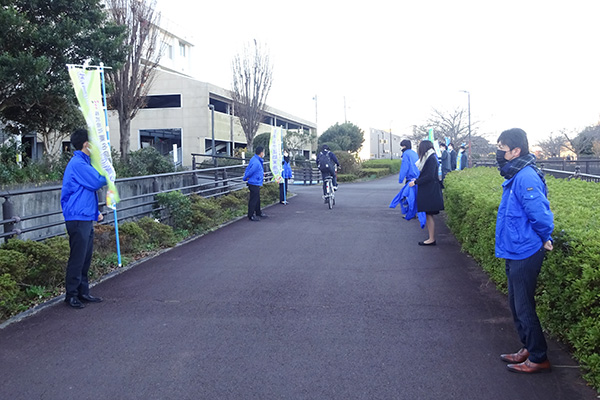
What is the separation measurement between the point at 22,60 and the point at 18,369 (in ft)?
28.3

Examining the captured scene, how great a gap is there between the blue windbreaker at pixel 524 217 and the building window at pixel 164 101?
1301 inches

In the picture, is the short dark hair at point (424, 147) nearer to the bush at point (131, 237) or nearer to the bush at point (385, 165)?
the bush at point (131, 237)

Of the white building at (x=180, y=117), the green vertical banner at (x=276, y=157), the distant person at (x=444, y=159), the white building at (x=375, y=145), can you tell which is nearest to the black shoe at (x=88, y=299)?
the green vertical banner at (x=276, y=157)

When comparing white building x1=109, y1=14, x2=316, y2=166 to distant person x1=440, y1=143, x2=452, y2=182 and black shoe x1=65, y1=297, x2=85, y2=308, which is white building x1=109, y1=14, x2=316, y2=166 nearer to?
distant person x1=440, y1=143, x2=452, y2=182

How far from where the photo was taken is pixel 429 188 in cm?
904

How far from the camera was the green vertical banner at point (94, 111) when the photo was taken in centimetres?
669

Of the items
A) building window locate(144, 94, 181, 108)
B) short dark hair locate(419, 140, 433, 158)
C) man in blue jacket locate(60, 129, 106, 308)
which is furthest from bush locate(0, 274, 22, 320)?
building window locate(144, 94, 181, 108)

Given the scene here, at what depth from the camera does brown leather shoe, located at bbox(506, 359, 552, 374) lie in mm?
3795

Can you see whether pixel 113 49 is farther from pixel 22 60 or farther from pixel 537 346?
pixel 537 346

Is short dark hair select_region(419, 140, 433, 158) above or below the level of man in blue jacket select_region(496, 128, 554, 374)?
above

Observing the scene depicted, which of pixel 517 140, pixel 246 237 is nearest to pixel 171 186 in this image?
pixel 246 237

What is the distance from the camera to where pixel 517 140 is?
400 centimetres

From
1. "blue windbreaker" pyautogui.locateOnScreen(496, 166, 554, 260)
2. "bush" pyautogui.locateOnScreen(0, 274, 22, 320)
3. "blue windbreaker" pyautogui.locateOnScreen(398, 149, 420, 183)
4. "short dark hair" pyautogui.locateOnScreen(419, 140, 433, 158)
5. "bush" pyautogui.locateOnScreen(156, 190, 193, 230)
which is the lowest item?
"bush" pyautogui.locateOnScreen(0, 274, 22, 320)

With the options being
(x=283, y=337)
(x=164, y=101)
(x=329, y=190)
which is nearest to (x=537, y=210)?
(x=283, y=337)
